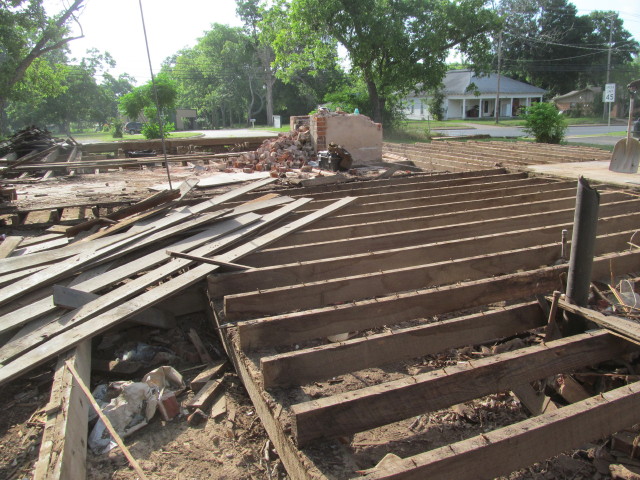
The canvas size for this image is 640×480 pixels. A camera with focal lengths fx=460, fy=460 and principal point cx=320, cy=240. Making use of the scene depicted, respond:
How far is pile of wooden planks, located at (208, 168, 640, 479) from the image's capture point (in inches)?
74.0

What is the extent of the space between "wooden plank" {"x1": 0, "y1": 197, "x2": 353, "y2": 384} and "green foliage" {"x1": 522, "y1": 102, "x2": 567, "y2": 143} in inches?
487

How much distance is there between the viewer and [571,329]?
2.76 m

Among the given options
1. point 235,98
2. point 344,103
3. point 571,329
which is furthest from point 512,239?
point 235,98

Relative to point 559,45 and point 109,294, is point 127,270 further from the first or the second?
point 559,45

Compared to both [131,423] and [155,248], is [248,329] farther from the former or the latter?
[155,248]

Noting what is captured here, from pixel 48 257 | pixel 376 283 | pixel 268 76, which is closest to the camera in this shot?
pixel 376 283

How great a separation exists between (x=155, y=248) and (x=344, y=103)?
60.9 ft

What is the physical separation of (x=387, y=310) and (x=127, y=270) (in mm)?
2020

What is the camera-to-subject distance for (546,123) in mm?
13859

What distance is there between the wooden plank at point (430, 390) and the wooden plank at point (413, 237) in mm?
1876

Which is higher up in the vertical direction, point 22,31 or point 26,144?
point 22,31

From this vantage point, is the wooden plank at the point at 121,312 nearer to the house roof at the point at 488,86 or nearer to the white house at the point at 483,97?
the white house at the point at 483,97

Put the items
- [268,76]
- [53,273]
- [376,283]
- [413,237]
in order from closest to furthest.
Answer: [376,283] → [53,273] → [413,237] → [268,76]

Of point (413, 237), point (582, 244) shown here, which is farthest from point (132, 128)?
point (582, 244)
